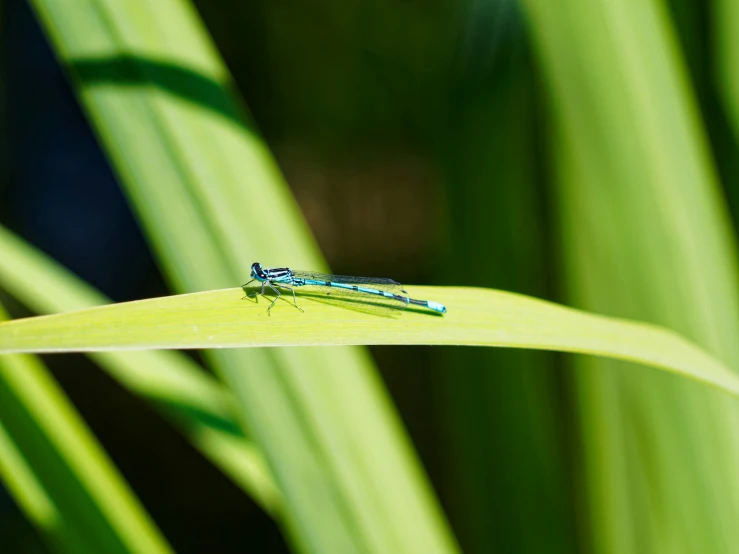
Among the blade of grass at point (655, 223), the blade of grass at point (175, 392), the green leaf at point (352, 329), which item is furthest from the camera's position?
the blade of grass at point (175, 392)

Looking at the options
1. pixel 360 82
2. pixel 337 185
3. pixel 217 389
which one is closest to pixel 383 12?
pixel 360 82

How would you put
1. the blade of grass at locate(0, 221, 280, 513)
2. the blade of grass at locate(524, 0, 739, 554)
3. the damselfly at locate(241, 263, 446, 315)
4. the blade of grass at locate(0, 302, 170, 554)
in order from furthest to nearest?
the blade of grass at locate(0, 221, 280, 513) → the damselfly at locate(241, 263, 446, 315) → the blade of grass at locate(0, 302, 170, 554) → the blade of grass at locate(524, 0, 739, 554)

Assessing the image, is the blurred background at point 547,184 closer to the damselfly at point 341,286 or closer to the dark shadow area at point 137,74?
the damselfly at point 341,286

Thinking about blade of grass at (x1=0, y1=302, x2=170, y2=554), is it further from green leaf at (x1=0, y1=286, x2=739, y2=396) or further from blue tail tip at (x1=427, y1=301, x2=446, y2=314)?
blue tail tip at (x1=427, y1=301, x2=446, y2=314)

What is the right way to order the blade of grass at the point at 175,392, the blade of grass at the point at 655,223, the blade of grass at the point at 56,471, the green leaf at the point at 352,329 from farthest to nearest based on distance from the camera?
the blade of grass at the point at 175,392 → the blade of grass at the point at 56,471 → the blade of grass at the point at 655,223 → the green leaf at the point at 352,329

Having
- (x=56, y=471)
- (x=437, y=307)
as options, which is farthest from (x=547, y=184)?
(x=56, y=471)

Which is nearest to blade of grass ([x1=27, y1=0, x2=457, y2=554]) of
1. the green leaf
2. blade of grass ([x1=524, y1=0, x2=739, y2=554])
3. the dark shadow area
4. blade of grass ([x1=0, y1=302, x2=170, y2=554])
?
the dark shadow area

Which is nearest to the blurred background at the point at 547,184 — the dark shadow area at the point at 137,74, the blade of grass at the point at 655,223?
the blade of grass at the point at 655,223
